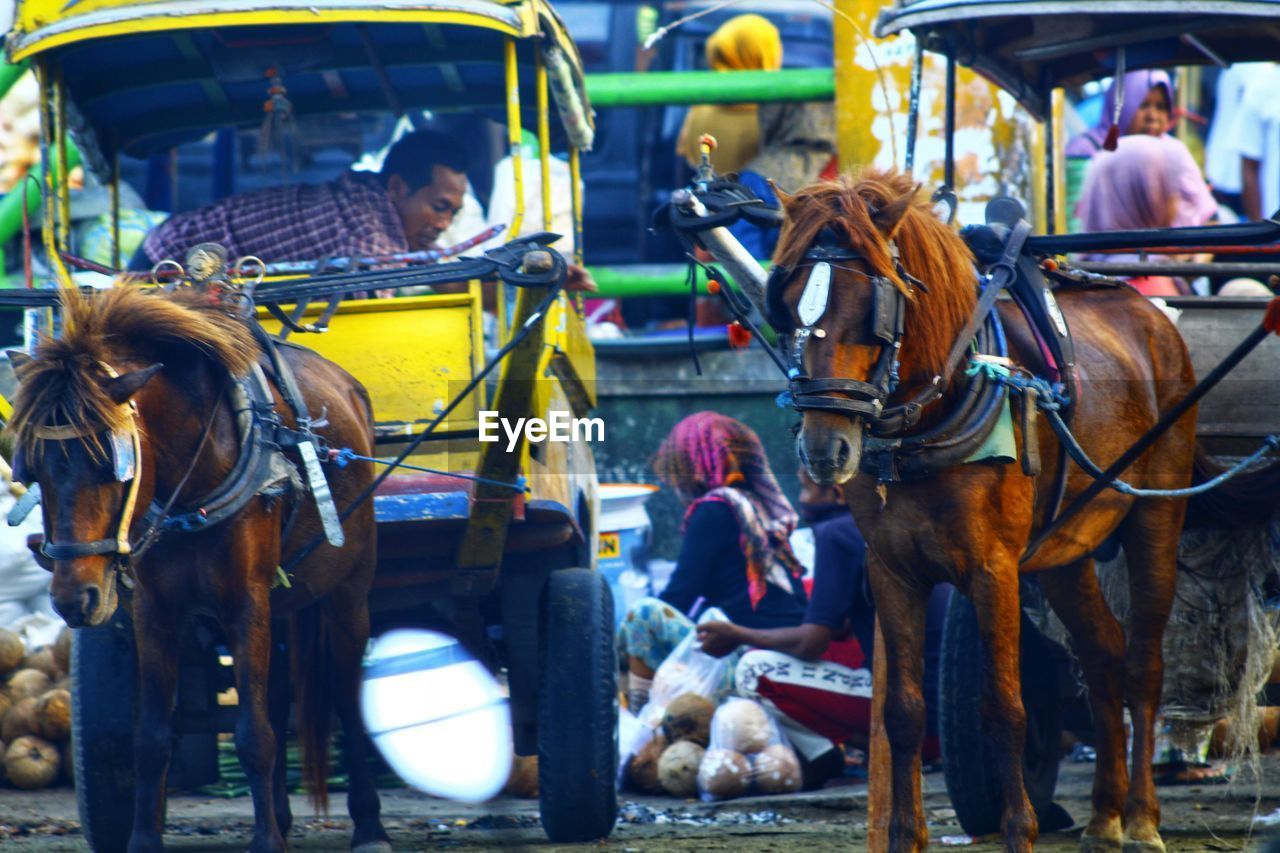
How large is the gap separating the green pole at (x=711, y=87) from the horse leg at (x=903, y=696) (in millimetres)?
5059

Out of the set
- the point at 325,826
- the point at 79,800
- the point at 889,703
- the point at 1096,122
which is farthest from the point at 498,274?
the point at 1096,122

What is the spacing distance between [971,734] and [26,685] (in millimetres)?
3578

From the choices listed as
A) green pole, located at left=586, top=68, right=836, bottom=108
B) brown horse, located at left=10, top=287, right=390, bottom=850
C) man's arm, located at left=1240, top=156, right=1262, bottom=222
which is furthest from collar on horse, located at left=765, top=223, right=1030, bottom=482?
man's arm, located at left=1240, top=156, right=1262, bottom=222

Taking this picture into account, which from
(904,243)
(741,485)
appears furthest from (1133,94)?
(904,243)

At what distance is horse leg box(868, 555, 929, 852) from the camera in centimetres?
442

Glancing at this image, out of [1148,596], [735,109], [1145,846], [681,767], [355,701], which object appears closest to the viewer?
[1145,846]

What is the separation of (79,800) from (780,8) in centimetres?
732

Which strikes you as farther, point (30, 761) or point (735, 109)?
point (735, 109)

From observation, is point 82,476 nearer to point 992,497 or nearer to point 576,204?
point 992,497

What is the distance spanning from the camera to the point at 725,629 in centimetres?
655

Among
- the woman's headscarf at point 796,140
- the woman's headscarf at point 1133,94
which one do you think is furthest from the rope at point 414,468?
the woman's headscarf at point 796,140

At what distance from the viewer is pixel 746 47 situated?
31.6 feet

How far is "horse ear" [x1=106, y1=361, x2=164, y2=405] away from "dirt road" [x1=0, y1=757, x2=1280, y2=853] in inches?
77.1

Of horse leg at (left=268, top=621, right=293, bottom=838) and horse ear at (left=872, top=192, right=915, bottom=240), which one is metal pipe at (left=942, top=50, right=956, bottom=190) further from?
horse leg at (left=268, top=621, right=293, bottom=838)
